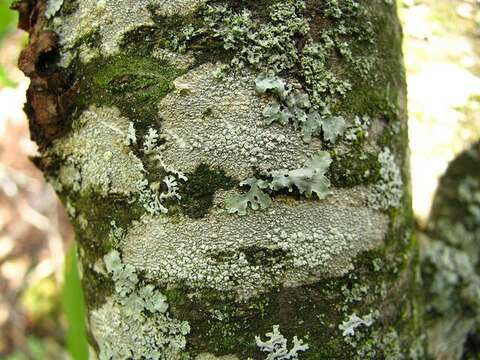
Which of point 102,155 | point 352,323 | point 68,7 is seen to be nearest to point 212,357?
point 352,323

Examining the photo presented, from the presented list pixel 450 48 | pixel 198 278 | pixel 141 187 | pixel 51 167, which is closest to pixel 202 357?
pixel 198 278

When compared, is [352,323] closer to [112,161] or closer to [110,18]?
[112,161]

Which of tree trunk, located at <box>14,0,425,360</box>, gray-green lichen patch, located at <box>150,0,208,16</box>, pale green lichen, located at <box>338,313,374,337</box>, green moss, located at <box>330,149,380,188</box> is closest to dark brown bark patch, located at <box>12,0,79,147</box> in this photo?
tree trunk, located at <box>14,0,425,360</box>

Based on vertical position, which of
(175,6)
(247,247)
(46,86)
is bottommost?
(247,247)

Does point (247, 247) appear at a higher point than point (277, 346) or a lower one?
higher

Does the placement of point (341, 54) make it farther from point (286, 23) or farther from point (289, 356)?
point (289, 356)

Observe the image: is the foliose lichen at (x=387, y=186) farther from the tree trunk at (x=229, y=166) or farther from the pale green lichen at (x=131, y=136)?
the pale green lichen at (x=131, y=136)
